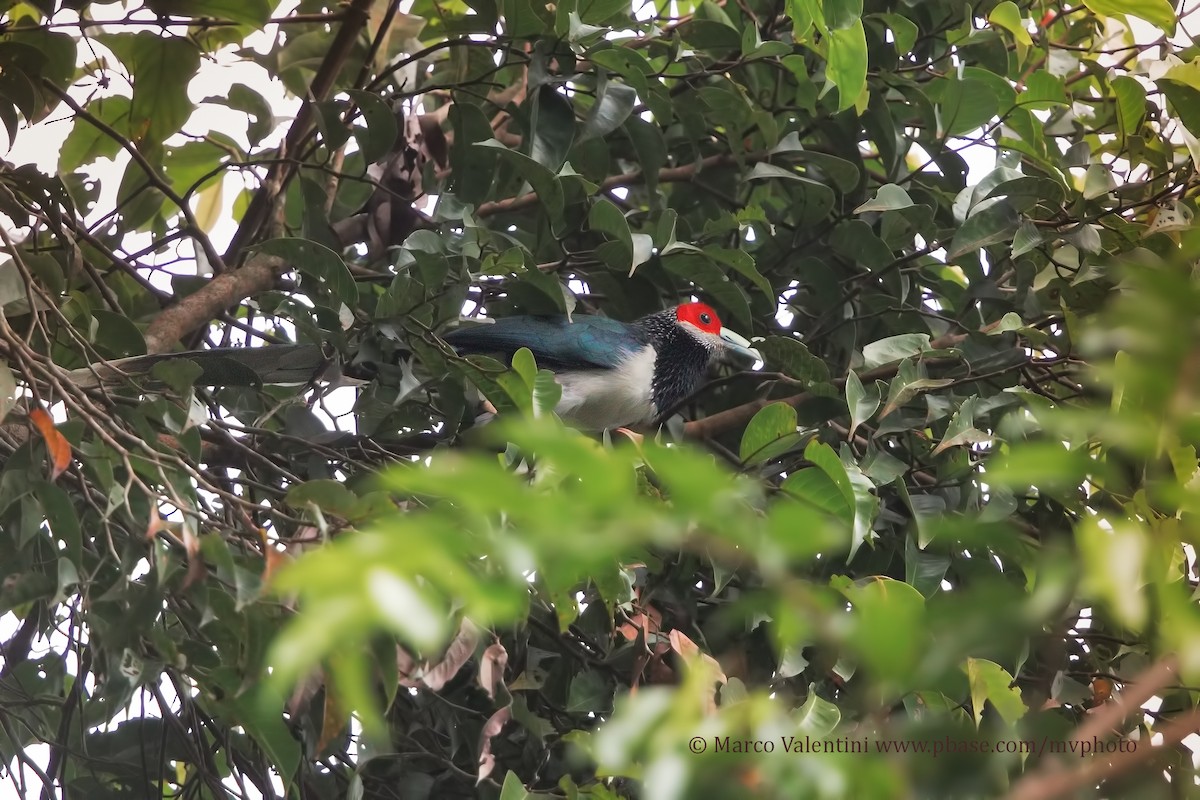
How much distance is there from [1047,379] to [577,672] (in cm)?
129

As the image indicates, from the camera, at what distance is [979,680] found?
210 cm

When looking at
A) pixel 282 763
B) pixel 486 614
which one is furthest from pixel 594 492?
pixel 282 763

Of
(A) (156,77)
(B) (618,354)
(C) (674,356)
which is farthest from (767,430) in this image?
(C) (674,356)

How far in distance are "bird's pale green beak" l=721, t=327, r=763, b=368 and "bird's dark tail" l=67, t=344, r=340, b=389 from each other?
4.19 feet

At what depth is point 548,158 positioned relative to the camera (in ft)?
8.84

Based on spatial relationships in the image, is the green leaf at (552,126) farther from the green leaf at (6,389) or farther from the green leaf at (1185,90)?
the green leaf at (1185,90)

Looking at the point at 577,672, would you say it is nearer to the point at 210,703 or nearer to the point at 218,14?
the point at 210,703

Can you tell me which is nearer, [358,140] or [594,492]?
[594,492]

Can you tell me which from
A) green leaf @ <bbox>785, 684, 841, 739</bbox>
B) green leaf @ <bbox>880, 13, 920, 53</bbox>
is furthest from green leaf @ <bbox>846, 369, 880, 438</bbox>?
green leaf @ <bbox>880, 13, 920, 53</bbox>

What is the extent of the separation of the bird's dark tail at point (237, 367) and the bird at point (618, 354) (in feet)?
2.25

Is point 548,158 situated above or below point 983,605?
above

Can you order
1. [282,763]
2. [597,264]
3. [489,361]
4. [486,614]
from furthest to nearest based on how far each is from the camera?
1. [597,264]
2. [489,361]
3. [282,763]
4. [486,614]

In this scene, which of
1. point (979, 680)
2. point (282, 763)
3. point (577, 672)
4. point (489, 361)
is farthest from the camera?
point (577, 672)

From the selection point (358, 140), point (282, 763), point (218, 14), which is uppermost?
point (218, 14)
